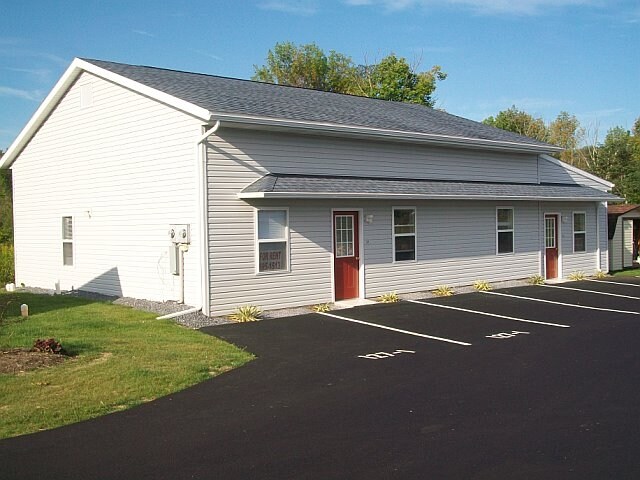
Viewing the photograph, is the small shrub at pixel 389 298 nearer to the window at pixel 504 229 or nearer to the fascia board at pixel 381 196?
the fascia board at pixel 381 196

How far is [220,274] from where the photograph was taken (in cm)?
1469

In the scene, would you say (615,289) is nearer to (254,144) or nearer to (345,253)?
(345,253)

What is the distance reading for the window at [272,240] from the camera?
50.5 ft

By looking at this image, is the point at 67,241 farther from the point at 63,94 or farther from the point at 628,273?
the point at 628,273

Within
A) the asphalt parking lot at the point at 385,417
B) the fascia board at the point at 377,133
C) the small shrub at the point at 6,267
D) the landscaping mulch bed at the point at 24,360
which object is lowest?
the asphalt parking lot at the point at 385,417

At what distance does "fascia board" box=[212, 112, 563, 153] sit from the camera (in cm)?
1464

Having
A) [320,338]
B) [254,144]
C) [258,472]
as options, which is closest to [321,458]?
[258,472]

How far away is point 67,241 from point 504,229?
1299cm

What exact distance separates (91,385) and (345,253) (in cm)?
920

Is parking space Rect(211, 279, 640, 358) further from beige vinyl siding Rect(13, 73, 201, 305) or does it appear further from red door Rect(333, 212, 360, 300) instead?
beige vinyl siding Rect(13, 73, 201, 305)

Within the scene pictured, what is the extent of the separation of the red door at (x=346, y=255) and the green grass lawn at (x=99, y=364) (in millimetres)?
4741

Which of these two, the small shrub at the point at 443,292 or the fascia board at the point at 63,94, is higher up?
the fascia board at the point at 63,94

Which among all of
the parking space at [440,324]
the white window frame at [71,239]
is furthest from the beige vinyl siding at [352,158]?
the white window frame at [71,239]

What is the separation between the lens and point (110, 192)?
17.7 metres
